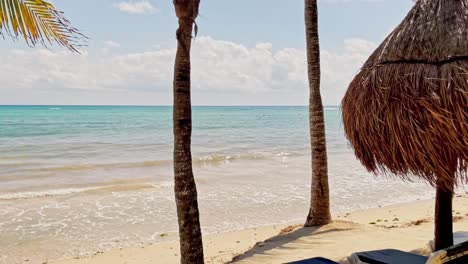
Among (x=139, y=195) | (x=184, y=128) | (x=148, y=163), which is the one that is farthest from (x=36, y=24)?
(x=148, y=163)

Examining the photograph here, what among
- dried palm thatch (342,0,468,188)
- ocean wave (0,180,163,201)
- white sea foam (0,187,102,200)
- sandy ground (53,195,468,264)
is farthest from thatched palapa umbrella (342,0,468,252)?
white sea foam (0,187,102,200)

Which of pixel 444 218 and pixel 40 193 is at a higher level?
pixel 444 218

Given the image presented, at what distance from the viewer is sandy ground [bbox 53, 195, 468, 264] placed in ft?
21.5

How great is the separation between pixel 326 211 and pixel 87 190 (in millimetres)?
8671

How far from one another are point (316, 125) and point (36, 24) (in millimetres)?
4858

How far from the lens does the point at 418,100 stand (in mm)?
3318

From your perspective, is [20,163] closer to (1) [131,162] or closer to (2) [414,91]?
(1) [131,162]

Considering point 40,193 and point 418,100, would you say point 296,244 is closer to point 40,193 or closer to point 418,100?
point 418,100

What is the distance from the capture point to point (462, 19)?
3617mm

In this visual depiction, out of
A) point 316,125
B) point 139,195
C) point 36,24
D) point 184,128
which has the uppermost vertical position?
point 36,24

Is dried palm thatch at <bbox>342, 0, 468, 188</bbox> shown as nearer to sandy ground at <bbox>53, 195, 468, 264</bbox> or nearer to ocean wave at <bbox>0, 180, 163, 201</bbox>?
sandy ground at <bbox>53, 195, 468, 264</bbox>

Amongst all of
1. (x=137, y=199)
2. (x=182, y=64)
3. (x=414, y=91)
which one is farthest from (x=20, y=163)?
(x=414, y=91)

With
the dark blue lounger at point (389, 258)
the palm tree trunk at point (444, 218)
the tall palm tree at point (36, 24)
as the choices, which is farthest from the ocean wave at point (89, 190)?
the palm tree trunk at point (444, 218)

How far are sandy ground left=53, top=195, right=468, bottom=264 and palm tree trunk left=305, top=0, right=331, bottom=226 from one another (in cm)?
34
